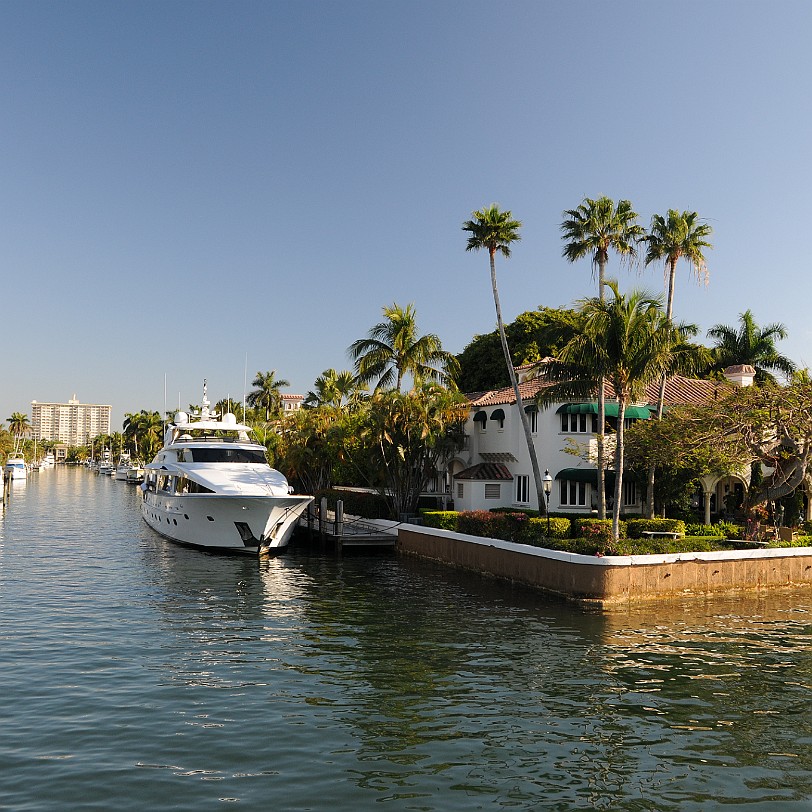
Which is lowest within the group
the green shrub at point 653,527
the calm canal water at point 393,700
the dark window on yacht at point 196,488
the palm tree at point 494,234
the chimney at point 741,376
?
the calm canal water at point 393,700

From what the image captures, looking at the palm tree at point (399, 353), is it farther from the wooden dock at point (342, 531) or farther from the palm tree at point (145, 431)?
the palm tree at point (145, 431)

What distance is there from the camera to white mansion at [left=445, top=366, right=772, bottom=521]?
120 feet

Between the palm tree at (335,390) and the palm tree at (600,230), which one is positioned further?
the palm tree at (335,390)

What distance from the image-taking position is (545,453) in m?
37.4

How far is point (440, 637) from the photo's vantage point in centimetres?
2012

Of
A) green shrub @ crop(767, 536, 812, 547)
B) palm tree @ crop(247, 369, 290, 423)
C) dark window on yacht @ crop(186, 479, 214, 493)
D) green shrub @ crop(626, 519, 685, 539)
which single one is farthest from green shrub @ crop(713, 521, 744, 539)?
palm tree @ crop(247, 369, 290, 423)

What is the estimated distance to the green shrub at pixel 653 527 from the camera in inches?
1193

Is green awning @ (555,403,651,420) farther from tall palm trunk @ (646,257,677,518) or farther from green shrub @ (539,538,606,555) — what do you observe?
green shrub @ (539,538,606,555)

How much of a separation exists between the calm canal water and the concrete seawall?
106cm

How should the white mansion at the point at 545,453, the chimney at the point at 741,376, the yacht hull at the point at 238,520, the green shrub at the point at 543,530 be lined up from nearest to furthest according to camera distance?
1. the green shrub at the point at 543,530
2. the yacht hull at the point at 238,520
3. the white mansion at the point at 545,453
4. the chimney at the point at 741,376

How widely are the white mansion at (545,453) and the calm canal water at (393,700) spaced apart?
10609 millimetres

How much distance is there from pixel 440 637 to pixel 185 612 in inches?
319

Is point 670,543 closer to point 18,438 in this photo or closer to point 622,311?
point 622,311

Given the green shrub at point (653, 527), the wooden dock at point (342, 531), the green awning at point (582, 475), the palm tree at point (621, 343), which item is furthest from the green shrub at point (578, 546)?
the wooden dock at point (342, 531)
